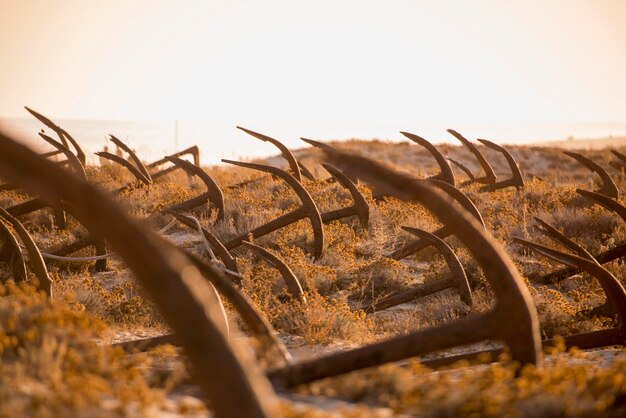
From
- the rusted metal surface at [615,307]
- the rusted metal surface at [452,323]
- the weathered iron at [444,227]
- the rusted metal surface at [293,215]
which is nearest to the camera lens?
the rusted metal surface at [452,323]

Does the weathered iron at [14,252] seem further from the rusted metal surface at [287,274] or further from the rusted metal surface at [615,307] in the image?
the rusted metal surface at [615,307]

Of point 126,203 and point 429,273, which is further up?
point 126,203

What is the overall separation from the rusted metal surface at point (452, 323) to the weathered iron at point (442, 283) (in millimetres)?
2407

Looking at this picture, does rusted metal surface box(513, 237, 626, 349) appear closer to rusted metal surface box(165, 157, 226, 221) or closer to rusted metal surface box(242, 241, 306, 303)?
rusted metal surface box(242, 241, 306, 303)

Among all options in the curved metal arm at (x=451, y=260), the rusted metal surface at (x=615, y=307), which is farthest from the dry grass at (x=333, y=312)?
the curved metal arm at (x=451, y=260)

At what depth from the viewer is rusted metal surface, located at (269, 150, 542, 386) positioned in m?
2.29

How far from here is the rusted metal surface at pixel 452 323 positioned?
2.29m

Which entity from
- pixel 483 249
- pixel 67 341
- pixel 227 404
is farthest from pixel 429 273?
pixel 227 404

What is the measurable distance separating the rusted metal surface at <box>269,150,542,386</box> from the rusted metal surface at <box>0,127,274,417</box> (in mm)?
779

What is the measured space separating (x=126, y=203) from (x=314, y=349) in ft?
18.7

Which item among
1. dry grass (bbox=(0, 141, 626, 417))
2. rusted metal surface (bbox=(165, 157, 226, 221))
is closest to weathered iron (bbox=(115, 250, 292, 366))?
dry grass (bbox=(0, 141, 626, 417))

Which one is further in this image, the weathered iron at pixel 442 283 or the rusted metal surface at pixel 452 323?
the weathered iron at pixel 442 283

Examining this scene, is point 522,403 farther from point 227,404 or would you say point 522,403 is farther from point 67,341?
point 67,341

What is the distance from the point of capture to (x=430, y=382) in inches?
97.6
